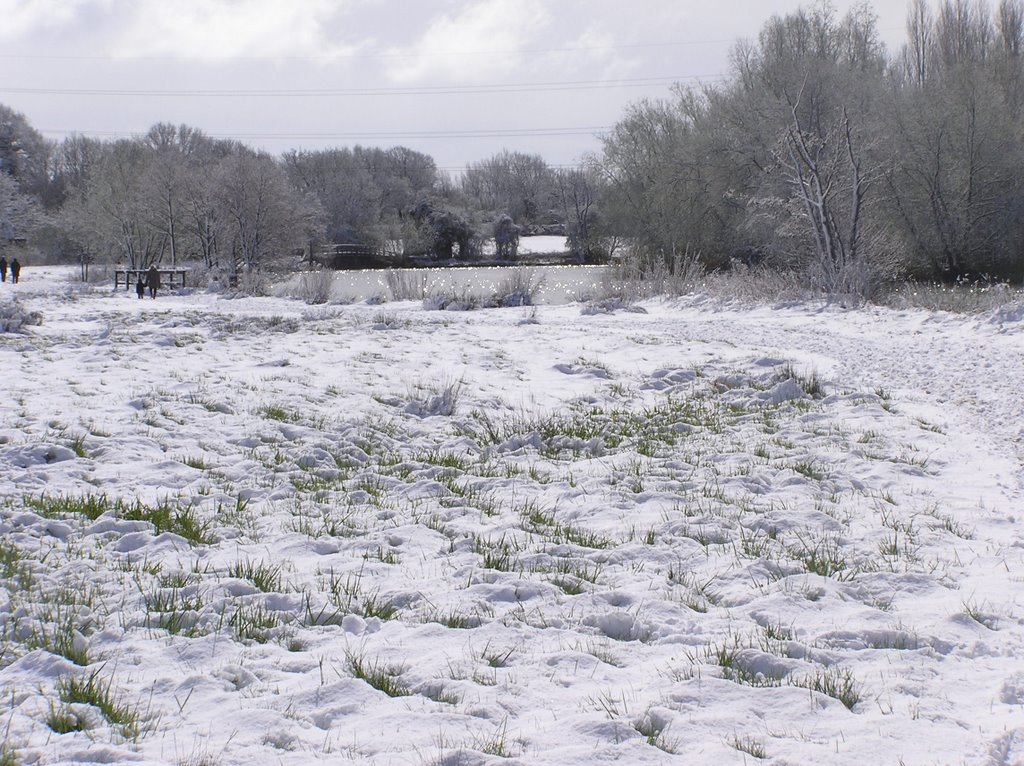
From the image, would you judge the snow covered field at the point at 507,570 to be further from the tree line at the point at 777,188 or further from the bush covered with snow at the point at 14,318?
the tree line at the point at 777,188

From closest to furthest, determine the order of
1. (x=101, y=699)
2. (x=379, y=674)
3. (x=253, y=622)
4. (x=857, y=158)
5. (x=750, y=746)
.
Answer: (x=750, y=746)
(x=101, y=699)
(x=379, y=674)
(x=253, y=622)
(x=857, y=158)

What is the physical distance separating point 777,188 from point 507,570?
103ft

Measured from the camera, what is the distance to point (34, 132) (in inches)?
2859

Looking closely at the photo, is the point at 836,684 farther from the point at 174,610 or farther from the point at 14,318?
the point at 14,318

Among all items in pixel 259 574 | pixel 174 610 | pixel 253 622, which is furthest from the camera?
pixel 259 574

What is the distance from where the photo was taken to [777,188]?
32750 mm

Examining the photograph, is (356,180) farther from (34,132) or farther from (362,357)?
(362,357)

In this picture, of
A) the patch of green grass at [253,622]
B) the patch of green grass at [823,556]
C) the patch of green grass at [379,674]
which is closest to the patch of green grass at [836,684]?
the patch of green grass at [823,556]

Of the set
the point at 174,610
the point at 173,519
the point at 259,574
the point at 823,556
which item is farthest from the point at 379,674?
the point at 823,556

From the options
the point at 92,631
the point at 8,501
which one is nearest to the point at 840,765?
the point at 92,631

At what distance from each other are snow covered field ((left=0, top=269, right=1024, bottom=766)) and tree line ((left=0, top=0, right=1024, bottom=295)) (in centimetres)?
1596

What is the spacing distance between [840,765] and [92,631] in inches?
131

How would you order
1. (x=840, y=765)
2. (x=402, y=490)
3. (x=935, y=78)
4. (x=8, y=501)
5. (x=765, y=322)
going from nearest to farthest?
(x=840, y=765) < (x=8, y=501) < (x=402, y=490) < (x=765, y=322) < (x=935, y=78)

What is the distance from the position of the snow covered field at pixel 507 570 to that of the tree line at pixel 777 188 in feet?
52.3
